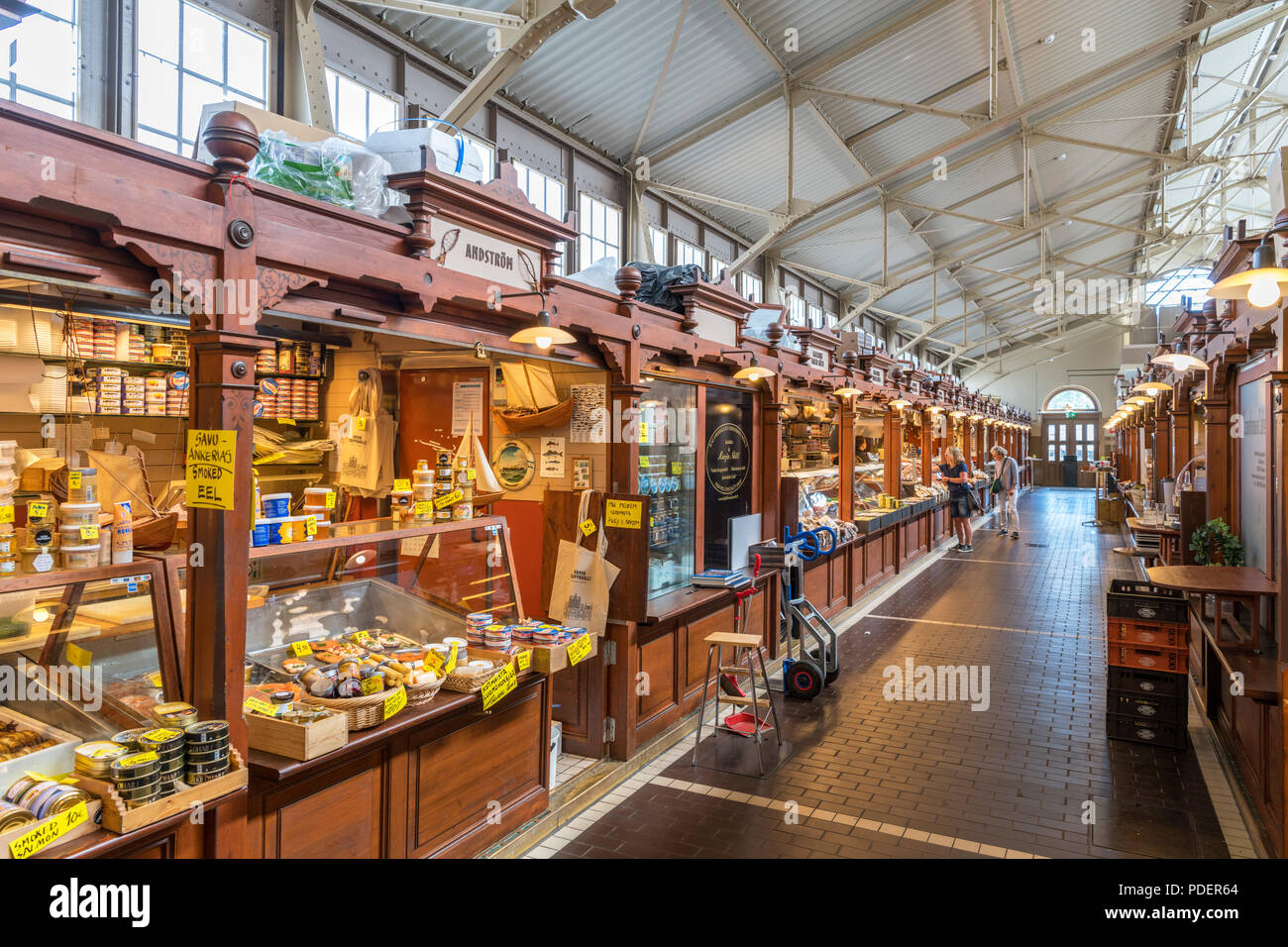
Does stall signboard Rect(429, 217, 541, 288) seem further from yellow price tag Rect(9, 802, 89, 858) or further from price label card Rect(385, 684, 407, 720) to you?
yellow price tag Rect(9, 802, 89, 858)

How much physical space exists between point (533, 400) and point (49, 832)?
364 centimetres

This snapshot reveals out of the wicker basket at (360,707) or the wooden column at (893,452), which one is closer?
the wicker basket at (360,707)

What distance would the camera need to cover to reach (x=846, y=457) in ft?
32.7

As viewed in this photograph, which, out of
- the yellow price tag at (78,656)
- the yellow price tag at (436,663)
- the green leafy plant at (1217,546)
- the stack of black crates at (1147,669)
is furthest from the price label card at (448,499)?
the green leafy plant at (1217,546)

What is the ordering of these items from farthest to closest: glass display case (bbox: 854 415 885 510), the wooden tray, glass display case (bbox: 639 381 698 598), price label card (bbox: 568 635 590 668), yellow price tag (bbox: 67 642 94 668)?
1. glass display case (bbox: 854 415 885 510)
2. glass display case (bbox: 639 381 698 598)
3. price label card (bbox: 568 635 590 668)
4. yellow price tag (bbox: 67 642 94 668)
5. the wooden tray

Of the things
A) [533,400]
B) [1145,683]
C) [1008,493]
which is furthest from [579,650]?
[1008,493]

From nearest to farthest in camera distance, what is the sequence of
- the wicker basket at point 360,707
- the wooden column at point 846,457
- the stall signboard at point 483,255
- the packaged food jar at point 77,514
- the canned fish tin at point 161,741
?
the canned fish tin at point 161,741
the packaged food jar at point 77,514
the wicker basket at point 360,707
the stall signboard at point 483,255
the wooden column at point 846,457

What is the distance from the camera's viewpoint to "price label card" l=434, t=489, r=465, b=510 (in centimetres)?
424

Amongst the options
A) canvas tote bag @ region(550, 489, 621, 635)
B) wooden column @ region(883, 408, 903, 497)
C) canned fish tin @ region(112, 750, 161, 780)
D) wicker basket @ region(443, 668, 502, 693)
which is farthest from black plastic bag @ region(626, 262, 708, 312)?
wooden column @ region(883, 408, 903, 497)

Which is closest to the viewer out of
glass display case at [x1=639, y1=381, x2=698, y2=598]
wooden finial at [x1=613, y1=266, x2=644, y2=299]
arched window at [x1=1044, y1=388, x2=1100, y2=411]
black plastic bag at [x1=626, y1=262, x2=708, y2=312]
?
wooden finial at [x1=613, y1=266, x2=644, y2=299]

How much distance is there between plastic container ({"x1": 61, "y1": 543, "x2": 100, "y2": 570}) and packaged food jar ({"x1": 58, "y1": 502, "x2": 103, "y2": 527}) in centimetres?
8

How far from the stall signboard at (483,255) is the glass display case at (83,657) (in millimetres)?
1806

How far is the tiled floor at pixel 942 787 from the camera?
4.01m

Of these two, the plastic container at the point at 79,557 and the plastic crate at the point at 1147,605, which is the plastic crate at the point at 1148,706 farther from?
the plastic container at the point at 79,557
